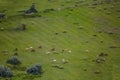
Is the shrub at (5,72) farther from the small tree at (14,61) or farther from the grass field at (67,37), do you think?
the small tree at (14,61)

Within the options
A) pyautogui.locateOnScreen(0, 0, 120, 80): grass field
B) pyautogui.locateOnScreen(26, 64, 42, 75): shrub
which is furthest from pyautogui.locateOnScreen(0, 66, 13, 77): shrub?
pyautogui.locateOnScreen(26, 64, 42, 75): shrub

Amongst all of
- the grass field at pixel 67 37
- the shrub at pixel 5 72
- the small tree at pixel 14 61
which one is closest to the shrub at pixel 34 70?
the grass field at pixel 67 37

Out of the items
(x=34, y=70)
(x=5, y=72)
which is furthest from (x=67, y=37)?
(x=5, y=72)

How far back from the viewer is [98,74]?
5650cm

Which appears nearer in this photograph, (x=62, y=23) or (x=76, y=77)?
(x=76, y=77)

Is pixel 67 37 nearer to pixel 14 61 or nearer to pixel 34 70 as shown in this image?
pixel 14 61

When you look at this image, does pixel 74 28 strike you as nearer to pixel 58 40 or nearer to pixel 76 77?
pixel 58 40

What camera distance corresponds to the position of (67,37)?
70.8 meters

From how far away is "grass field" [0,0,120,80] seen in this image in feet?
188

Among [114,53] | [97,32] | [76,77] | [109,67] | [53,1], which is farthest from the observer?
[53,1]

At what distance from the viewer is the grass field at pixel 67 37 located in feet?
188

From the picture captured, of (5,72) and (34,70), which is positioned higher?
(5,72)

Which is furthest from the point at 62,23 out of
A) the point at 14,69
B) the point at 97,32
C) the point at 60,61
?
the point at 14,69

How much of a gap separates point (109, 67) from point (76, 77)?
7.16m
